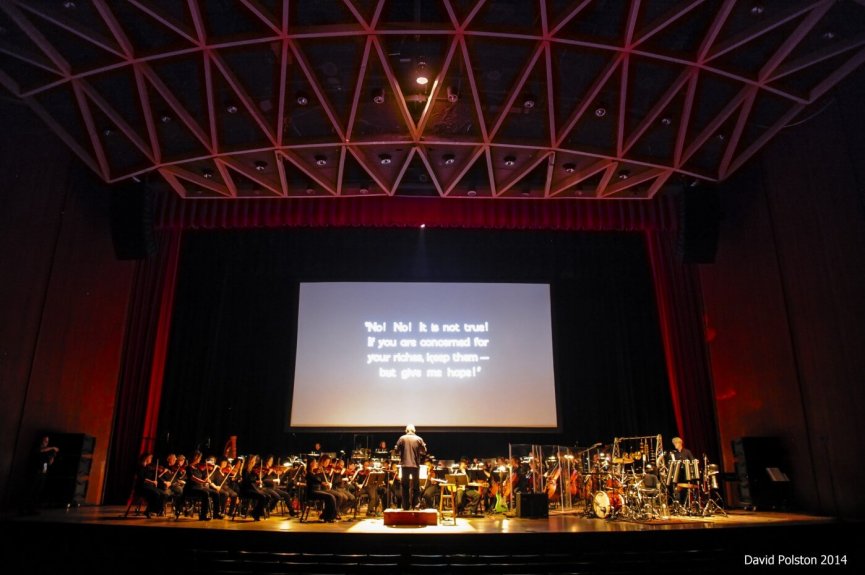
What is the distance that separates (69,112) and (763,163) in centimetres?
1393

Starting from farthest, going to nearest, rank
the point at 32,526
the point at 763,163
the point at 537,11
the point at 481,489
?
the point at 763,163, the point at 481,489, the point at 537,11, the point at 32,526

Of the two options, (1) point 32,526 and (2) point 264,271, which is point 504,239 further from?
(1) point 32,526

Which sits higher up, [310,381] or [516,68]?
[516,68]

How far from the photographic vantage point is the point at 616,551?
22.7ft

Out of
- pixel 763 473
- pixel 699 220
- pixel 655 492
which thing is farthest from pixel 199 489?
pixel 699 220

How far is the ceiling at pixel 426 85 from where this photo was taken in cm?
927

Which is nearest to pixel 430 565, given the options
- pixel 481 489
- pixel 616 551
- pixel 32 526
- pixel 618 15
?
pixel 616 551

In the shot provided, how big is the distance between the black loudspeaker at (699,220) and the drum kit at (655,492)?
17.2 feet

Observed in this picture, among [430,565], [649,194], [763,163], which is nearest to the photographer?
[430,565]

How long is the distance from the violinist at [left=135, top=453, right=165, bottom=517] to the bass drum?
7.37 meters

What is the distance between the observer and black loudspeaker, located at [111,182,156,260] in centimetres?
1299

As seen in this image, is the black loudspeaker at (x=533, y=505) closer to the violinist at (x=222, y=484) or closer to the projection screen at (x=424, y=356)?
the projection screen at (x=424, y=356)

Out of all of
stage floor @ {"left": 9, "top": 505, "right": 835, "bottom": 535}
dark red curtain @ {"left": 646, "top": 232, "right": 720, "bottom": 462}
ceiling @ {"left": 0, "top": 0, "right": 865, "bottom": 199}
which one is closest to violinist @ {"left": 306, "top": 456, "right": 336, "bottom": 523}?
stage floor @ {"left": 9, "top": 505, "right": 835, "bottom": 535}

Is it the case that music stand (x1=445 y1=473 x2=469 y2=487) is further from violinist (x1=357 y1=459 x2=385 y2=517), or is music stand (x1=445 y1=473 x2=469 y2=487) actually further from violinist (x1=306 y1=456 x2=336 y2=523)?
violinist (x1=306 y1=456 x2=336 y2=523)
